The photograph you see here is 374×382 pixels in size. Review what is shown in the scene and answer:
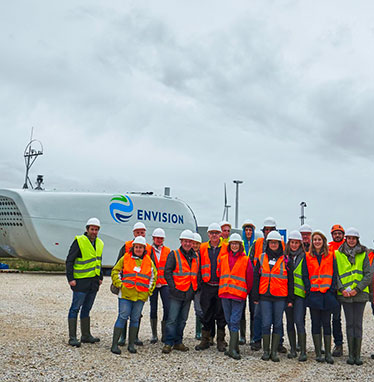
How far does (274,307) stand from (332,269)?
1.00 m

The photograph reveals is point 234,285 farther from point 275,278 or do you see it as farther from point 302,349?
point 302,349

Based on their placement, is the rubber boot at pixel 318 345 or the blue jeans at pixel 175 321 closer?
the rubber boot at pixel 318 345

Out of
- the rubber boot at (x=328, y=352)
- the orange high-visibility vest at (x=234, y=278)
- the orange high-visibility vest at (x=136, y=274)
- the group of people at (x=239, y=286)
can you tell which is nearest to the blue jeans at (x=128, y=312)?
the group of people at (x=239, y=286)

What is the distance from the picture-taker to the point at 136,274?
24.7 feet

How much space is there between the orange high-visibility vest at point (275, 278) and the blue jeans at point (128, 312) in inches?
73.0

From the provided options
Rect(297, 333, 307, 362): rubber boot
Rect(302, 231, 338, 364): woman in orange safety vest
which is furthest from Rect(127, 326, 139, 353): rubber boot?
Rect(302, 231, 338, 364): woman in orange safety vest

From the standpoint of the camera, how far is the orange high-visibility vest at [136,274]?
7.50m

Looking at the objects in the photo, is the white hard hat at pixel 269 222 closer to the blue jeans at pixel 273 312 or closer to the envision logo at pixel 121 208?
the blue jeans at pixel 273 312

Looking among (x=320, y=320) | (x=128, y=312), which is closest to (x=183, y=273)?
(x=128, y=312)

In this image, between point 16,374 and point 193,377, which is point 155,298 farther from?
point 16,374

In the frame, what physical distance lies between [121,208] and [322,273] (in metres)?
15.1

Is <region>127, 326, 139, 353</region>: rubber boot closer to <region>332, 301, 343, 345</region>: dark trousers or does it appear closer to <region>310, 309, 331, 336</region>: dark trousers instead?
<region>310, 309, 331, 336</region>: dark trousers

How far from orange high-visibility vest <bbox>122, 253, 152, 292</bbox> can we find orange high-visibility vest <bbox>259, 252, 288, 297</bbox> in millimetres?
1680

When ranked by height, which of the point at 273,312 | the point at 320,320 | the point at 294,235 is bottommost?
the point at 320,320
